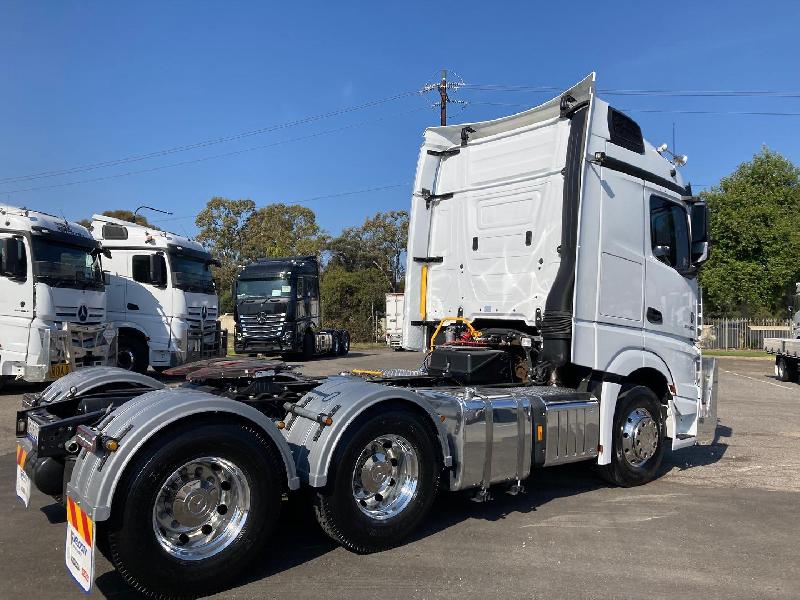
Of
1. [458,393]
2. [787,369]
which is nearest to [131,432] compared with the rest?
[458,393]

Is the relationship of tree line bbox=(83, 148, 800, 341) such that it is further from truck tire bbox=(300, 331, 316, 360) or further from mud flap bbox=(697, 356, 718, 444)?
mud flap bbox=(697, 356, 718, 444)

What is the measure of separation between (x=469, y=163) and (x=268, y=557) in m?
4.71

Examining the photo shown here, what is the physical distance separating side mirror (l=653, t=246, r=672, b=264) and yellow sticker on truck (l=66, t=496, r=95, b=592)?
5.68 metres

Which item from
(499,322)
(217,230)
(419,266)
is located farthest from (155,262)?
(217,230)

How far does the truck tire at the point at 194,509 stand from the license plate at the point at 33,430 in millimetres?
1083

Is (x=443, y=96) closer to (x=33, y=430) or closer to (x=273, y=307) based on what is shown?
(x=273, y=307)

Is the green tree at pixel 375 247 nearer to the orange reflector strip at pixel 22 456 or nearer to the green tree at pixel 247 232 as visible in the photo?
the green tree at pixel 247 232

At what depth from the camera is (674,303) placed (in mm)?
7039

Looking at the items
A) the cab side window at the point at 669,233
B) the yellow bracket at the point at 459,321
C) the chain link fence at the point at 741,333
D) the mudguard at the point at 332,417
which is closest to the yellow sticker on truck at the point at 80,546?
the mudguard at the point at 332,417

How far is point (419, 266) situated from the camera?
765 centimetres

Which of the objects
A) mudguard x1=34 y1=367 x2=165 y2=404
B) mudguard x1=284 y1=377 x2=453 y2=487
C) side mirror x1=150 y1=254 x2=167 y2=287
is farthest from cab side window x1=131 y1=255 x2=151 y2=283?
mudguard x1=284 y1=377 x2=453 y2=487

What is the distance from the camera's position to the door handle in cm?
672

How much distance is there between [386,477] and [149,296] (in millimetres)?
13811

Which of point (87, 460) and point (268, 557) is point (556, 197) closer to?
point (268, 557)
